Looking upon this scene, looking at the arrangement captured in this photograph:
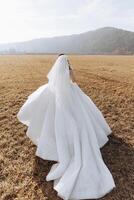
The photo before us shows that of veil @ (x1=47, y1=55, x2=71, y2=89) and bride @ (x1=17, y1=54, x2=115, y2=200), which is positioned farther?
veil @ (x1=47, y1=55, x2=71, y2=89)

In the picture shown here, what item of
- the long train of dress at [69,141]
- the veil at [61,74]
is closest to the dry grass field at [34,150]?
the long train of dress at [69,141]

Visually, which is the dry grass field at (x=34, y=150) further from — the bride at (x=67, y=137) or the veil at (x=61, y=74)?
the veil at (x=61, y=74)

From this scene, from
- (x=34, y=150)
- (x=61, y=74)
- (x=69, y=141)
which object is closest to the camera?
(x=69, y=141)

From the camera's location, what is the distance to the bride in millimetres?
6156

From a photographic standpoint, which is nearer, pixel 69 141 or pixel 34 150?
pixel 69 141

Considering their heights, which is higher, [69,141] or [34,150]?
[69,141]

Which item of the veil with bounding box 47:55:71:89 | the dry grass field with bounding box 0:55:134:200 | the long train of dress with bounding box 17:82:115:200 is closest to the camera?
the long train of dress with bounding box 17:82:115:200

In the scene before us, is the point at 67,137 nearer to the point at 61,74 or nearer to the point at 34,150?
the point at 61,74

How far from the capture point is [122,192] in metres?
6.38

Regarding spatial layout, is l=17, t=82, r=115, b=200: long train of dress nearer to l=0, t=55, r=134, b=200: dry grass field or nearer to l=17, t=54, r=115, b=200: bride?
l=17, t=54, r=115, b=200: bride

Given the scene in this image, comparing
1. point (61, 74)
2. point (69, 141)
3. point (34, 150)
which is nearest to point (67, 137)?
point (69, 141)

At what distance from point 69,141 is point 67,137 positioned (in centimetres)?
10

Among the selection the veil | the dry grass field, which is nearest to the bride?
the veil

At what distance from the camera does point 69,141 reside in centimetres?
671
